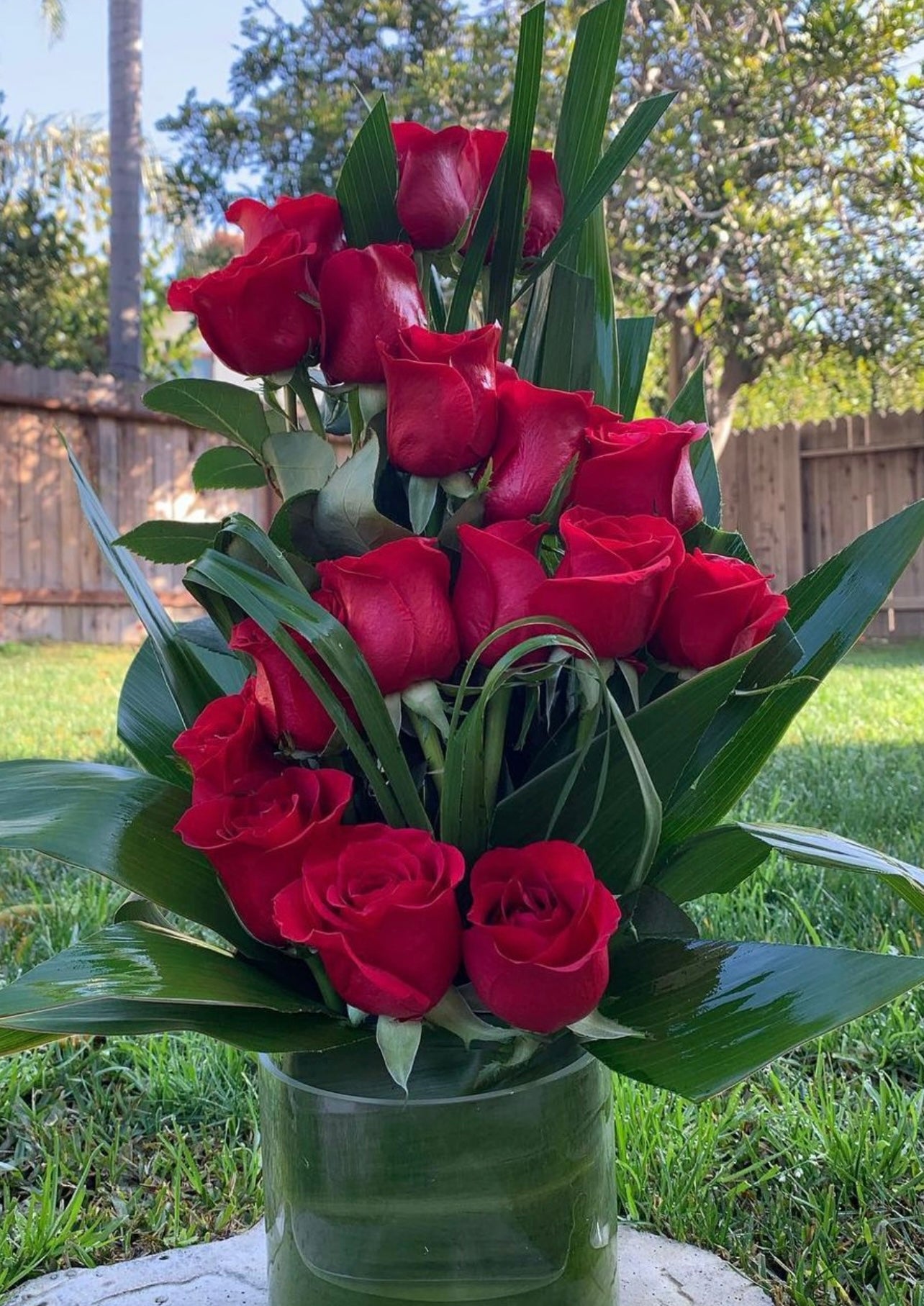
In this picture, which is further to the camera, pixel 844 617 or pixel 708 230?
pixel 708 230

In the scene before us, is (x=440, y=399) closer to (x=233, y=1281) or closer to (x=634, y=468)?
(x=634, y=468)

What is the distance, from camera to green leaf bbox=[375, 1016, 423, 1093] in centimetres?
36

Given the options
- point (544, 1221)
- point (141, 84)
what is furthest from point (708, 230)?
point (544, 1221)

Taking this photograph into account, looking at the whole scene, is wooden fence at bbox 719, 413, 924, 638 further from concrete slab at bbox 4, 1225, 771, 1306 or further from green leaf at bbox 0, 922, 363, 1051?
green leaf at bbox 0, 922, 363, 1051

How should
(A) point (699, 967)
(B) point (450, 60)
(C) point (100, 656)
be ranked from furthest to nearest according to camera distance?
(B) point (450, 60) < (C) point (100, 656) < (A) point (699, 967)

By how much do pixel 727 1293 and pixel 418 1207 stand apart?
0.38 m

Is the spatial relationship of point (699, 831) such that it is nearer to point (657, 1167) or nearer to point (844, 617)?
point (844, 617)

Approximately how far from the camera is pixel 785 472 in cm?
617

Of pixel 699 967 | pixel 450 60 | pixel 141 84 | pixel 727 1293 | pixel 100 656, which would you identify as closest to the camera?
pixel 699 967

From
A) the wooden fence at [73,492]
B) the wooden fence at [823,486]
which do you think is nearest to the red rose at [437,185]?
the wooden fence at [73,492]

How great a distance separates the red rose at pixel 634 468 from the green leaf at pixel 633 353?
151 millimetres

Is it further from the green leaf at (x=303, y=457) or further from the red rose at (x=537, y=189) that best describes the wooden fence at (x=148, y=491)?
the green leaf at (x=303, y=457)

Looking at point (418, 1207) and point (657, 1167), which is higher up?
point (418, 1207)

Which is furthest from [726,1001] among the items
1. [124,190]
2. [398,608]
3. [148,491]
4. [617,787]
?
[124,190]
